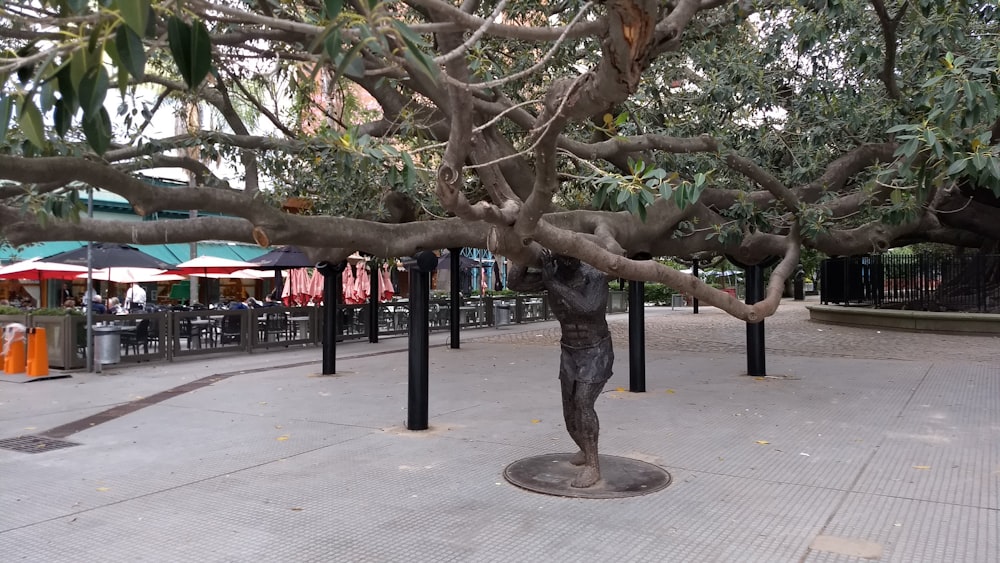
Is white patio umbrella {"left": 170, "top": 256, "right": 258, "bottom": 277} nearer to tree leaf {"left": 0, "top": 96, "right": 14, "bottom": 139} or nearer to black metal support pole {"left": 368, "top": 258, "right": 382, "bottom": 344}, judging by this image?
black metal support pole {"left": 368, "top": 258, "right": 382, "bottom": 344}

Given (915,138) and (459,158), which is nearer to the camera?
(459,158)

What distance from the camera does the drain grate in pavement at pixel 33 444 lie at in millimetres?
7355

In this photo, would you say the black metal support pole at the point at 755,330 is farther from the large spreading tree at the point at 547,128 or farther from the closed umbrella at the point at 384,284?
the closed umbrella at the point at 384,284

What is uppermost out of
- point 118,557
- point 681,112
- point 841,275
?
point 681,112

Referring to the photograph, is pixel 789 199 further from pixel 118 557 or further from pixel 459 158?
pixel 118 557

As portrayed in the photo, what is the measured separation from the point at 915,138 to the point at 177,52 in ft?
17.5

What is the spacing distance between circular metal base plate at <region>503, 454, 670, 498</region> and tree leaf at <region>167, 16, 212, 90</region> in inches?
171

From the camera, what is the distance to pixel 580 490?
5.71 m

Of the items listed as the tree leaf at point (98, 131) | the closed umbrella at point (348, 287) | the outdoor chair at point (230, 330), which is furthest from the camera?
the closed umbrella at point (348, 287)

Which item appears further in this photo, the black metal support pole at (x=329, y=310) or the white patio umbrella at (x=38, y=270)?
the white patio umbrella at (x=38, y=270)

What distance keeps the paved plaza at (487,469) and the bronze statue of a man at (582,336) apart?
2.01ft

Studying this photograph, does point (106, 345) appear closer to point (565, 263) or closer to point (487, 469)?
point (487, 469)

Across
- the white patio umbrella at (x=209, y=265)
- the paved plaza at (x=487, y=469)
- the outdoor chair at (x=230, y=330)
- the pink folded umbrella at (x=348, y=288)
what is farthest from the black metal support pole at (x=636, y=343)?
the pink folded umbrella at (x=348, y=288)

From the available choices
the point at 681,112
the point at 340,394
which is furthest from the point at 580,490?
the point at 681,112
